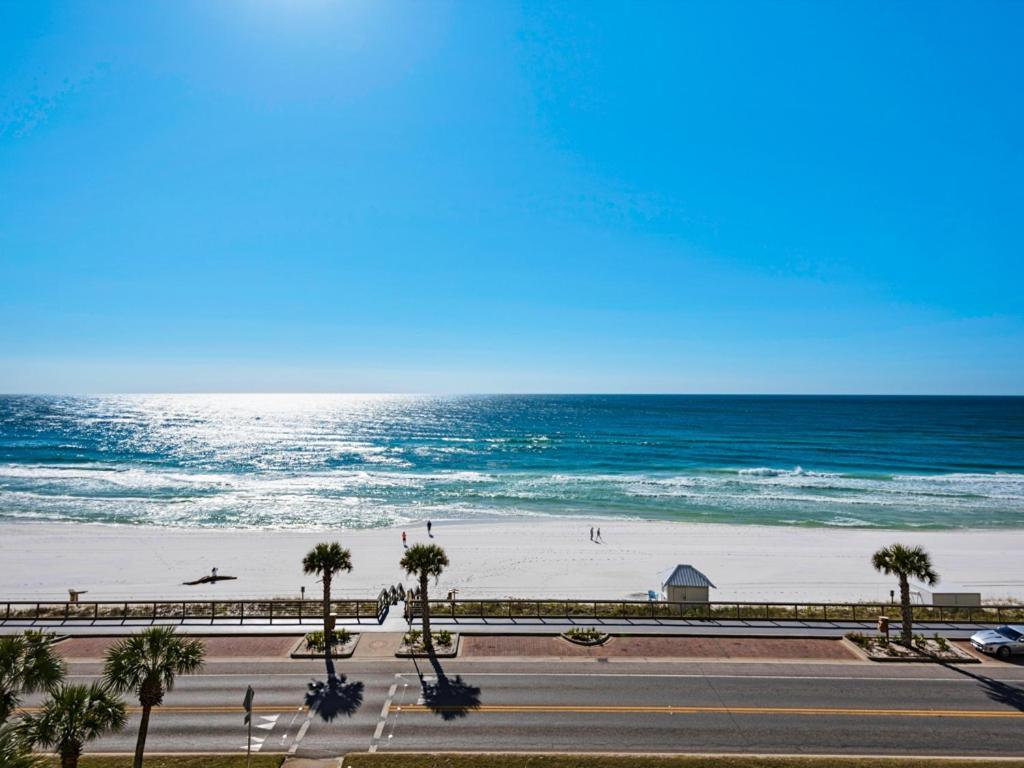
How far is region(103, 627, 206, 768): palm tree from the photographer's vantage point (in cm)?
1423

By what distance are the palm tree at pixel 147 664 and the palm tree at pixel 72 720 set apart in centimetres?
127

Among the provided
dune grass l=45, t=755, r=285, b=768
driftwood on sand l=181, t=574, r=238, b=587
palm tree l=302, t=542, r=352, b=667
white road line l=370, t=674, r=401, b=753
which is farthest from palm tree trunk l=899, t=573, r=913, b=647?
driftwood on sand l=181, t=574, r=238, b=587

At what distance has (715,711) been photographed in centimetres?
1967

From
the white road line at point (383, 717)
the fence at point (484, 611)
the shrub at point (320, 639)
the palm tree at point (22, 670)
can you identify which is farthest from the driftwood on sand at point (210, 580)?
the palm tree at point (22, 670)

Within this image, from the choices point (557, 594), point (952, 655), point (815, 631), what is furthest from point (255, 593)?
point (952, 655)

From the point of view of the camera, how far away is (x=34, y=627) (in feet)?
87.7

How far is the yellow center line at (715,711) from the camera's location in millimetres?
19453

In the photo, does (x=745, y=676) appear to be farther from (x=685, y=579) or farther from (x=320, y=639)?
(x=320, y=639)

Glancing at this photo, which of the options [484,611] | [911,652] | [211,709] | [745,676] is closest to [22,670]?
[211,709]

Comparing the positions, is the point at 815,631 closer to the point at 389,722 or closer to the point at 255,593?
the point at 389,722

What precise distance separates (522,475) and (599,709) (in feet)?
204

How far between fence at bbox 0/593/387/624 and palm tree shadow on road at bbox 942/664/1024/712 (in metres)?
25.7

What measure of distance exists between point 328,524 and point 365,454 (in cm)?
4978

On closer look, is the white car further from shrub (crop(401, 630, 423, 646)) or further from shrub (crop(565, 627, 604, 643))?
shrub (crop(401, 630, 423, 646))
